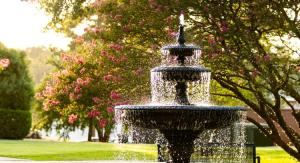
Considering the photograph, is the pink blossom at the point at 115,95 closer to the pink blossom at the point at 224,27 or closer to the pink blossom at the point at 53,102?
the pink blossom at the point at 224,27

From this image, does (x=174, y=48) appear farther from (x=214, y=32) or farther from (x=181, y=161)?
(x=214, y=32)

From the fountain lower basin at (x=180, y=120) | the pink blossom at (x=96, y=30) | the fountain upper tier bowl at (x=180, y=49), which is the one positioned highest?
the pink blossom at (x=96, y=30)

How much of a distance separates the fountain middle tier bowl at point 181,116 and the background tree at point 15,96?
2678cm

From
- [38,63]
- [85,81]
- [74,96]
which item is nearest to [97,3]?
[85,81]

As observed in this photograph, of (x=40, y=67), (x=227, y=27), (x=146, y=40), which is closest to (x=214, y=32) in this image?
(x=227, y=27)

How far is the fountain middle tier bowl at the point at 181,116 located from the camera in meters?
11.0

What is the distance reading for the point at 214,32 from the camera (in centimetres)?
1636

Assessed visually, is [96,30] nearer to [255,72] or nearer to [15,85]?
[255,72]

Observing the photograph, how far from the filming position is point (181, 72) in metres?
12.1

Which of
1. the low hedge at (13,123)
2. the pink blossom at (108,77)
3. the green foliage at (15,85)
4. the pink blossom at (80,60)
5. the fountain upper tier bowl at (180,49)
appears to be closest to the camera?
the fountain upper tier bowl at (180,49)

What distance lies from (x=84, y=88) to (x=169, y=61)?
3787 mm

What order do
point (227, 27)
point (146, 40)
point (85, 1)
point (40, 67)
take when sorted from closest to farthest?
point (227, 27)
point (146, 40)
point (85, 1)
point (40, 67)

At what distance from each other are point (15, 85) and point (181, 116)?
28.6 meters

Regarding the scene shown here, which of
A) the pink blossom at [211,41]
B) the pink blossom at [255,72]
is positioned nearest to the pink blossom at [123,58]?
the pink blossom at [211,41]
